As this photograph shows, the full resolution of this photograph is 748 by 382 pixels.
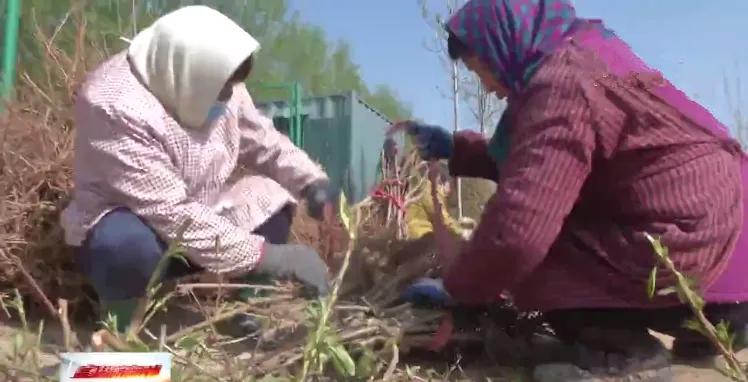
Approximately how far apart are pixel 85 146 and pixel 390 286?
24.4 inches

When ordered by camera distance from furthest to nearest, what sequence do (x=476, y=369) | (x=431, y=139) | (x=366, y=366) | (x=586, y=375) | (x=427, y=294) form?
(x=431, y=139) → (x=427, y=294) → (x=476, y=369) → (x=586, y=375) → (x=366, y=366)

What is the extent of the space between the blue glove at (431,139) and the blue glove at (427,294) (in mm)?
380

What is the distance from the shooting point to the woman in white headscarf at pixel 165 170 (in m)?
1.52

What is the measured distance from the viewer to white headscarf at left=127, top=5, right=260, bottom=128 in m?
1.62

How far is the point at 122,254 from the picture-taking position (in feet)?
4.99

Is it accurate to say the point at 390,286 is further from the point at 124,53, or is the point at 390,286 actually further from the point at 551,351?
the point at 124,53

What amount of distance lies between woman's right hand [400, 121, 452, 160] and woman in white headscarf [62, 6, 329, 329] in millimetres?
372

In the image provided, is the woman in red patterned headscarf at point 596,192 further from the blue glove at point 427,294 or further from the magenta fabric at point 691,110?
the blue glove at point 427,294

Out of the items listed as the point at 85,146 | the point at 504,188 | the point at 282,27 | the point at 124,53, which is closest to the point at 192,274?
the point at 85,146

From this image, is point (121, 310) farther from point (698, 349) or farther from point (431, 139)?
point (698, 349)

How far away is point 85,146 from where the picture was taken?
5.10 feet

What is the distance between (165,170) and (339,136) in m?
2.20

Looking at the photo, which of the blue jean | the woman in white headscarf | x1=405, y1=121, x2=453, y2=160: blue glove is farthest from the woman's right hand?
the blue jean

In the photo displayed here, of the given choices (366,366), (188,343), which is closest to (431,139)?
(366,366)
